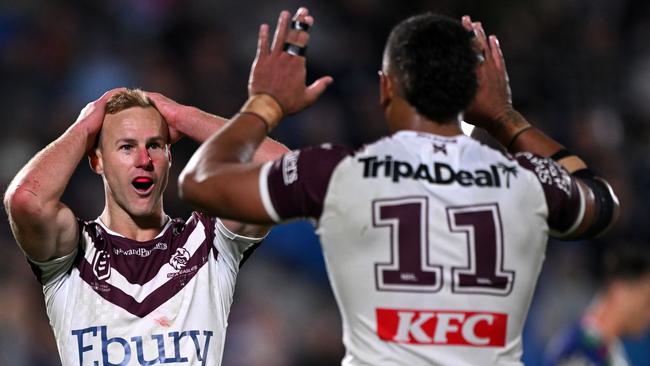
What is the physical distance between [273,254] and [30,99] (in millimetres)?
2818

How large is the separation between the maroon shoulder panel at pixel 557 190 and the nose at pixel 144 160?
6.22 ft

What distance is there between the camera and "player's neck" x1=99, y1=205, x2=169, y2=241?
4.85m

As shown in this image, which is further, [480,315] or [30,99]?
[30,99]

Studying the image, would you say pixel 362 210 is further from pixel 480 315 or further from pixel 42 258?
pixel 42 258

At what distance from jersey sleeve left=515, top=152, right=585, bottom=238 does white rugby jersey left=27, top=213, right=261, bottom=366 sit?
1.63m

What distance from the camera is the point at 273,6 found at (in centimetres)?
1147

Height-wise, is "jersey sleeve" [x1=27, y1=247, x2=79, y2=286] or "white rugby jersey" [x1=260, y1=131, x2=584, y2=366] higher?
"white rugby jersey" [x1=260, y1=131, x2=584, y2=366]

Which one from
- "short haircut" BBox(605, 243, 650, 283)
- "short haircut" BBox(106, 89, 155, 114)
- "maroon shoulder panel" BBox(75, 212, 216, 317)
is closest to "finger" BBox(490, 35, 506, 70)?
"maroon shoulder panel" BBox(75, 212, 216, 317)

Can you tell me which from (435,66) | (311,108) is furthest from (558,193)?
(311,108)

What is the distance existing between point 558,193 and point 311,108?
713 centimetres

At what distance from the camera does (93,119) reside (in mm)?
4812

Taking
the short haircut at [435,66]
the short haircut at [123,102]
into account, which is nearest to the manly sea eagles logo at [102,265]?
the short haircut at [123,102]

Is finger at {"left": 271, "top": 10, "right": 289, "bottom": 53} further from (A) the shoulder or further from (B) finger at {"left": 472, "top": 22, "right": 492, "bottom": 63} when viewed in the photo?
(A) the shoulder

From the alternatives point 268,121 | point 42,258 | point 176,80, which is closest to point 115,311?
point 42,258
